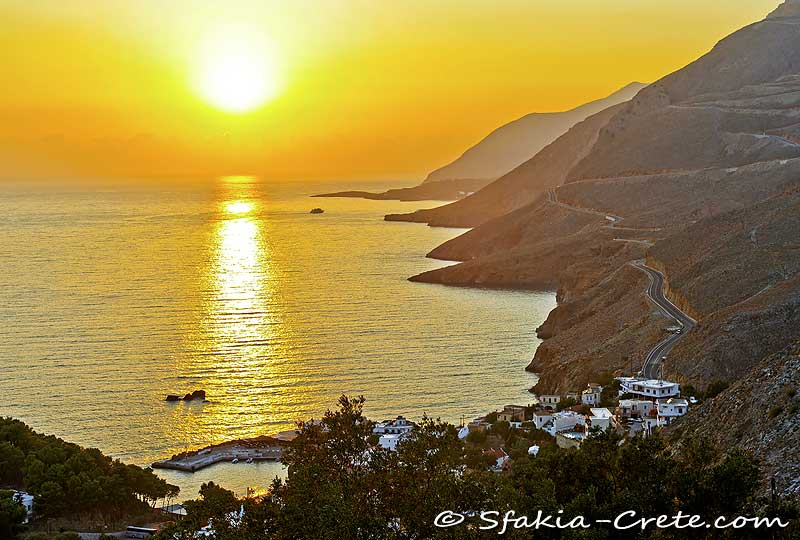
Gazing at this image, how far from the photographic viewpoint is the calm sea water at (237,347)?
174 ft

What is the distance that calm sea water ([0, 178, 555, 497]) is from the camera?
174 feet

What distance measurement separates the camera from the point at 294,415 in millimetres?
53938

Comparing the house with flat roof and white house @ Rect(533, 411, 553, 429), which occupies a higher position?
the house with flat roof

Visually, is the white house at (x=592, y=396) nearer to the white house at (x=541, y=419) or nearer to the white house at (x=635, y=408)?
the white house at (x=635, y=408)

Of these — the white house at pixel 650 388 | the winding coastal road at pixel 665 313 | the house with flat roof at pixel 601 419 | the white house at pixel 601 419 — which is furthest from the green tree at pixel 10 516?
the winding coastal road at pixel 665 313

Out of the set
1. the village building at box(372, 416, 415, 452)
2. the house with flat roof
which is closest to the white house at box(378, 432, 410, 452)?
the village building at box(372, 416, 415, 452)

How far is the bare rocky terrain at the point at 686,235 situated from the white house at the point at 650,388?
2.58 metres

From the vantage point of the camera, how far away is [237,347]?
73.4m

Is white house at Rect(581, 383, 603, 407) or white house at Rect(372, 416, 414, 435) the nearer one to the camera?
white house at Rect(372, 416, 414, 435)

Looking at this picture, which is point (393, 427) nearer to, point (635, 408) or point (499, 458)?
point (499, 458)

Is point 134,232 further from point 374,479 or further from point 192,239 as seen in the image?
point 374,479

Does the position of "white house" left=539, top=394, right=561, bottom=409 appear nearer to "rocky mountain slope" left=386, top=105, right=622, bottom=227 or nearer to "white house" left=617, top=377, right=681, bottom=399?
"white house" left=617, top=377, right=681, bottom=399

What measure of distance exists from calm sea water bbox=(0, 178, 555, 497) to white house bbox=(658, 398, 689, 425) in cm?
1306

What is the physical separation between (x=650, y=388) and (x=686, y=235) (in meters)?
45.4
